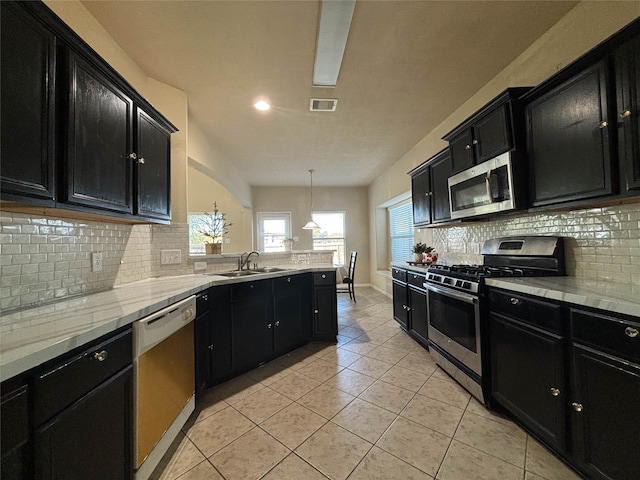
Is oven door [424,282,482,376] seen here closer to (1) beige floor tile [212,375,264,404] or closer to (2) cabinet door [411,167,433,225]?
(2) cabinet door [411,167,433,225]

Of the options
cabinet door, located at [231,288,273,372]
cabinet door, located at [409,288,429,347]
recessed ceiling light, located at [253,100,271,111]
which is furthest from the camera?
recessed ceiling light, located at [253,100,271,111]

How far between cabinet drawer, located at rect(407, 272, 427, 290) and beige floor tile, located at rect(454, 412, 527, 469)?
1235mm

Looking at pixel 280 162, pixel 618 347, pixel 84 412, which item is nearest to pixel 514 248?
pixel 618 347

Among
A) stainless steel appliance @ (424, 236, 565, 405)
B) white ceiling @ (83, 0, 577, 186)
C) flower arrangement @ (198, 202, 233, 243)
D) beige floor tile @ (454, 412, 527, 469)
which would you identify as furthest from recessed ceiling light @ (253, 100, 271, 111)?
beige floor tile @ (454, 412, 527, 469)

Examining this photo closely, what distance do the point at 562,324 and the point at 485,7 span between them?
1995 millimetres

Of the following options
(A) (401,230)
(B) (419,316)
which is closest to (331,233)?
(A) (401,230)

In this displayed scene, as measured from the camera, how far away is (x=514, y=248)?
2.14 m

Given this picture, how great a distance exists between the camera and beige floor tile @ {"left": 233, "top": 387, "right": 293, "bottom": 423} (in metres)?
1.77

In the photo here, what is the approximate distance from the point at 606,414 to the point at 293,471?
148cm

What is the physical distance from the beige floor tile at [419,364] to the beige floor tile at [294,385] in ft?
2.98

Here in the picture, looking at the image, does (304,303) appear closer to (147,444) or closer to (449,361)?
(449,361)

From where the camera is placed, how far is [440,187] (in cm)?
289

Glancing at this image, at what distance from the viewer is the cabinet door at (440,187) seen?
2.75m

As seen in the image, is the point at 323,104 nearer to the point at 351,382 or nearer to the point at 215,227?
the point at 215,227
